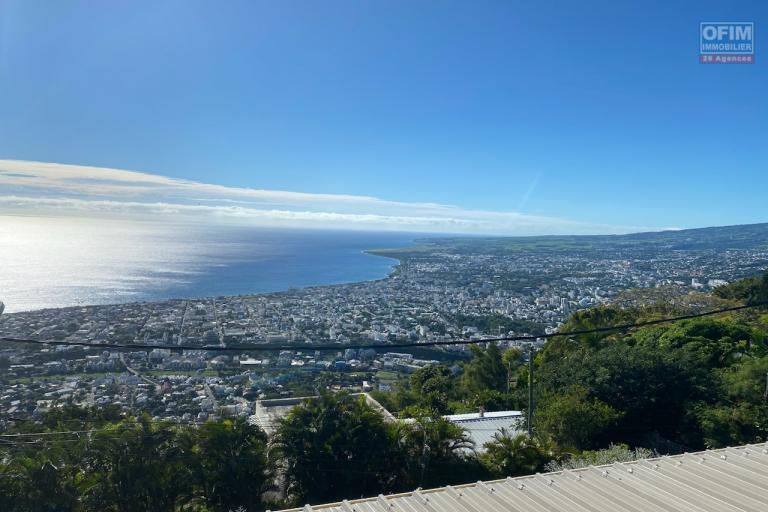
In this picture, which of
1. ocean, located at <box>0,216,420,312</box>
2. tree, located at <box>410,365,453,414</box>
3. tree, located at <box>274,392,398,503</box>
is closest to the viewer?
tree, located at <box>274,392,398,503</box>

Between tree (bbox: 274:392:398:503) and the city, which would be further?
the city

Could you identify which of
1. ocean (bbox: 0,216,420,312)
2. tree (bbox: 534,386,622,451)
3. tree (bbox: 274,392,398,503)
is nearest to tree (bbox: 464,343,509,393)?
tree (bbox: 534,386,622,451)

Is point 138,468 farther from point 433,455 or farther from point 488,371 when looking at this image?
point 488,371

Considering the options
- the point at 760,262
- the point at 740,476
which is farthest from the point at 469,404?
the point at 760,262

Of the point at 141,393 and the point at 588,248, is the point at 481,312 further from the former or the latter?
the point at 588,248

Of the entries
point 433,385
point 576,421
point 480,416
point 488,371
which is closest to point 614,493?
point 576,421

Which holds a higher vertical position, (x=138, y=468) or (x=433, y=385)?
(x=138, y=468)

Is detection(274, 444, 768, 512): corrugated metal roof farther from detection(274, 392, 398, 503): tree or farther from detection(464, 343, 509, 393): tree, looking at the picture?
detection(464, 343, 509, 393): tree

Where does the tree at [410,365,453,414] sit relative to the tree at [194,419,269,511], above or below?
below

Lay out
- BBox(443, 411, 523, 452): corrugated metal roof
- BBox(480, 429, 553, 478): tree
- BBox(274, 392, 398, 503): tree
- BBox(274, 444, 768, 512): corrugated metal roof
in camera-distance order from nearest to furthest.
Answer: BBox(274, 444, 768, 512): corrugated metal roof, BBox(274, 392, 398, 503): tree, BBox(480, 429, 553, 478): tree, BBox(443, 411, 523, 452): corrugated metal roof
